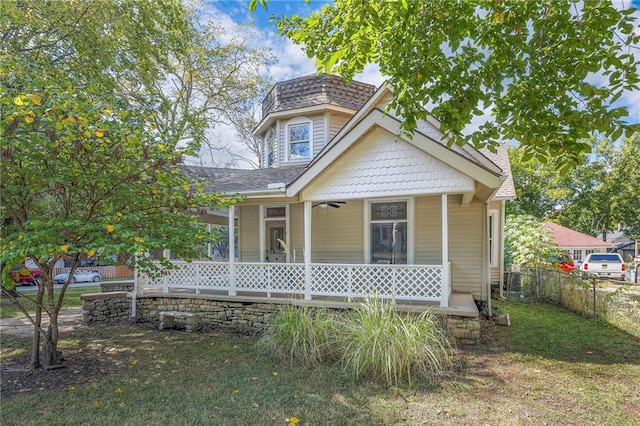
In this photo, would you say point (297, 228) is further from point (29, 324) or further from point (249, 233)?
point (29, 324)

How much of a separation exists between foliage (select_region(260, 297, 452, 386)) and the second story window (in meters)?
6.83

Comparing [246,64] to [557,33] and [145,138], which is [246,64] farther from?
[557,33]

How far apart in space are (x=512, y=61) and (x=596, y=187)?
3927 cm

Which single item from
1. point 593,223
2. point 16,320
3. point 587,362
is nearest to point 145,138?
point 587,362

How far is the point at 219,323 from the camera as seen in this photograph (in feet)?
28.8

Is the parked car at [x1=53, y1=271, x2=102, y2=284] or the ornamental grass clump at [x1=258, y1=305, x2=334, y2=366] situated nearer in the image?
the ornamental grass clump at [x1=258, y1=305, x2=334, y2=366]

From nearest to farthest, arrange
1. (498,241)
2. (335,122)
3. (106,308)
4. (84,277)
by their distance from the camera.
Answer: (106,308) → (335,122) → (498,241) → (84,277)

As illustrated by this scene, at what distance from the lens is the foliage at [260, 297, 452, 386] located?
509 cm

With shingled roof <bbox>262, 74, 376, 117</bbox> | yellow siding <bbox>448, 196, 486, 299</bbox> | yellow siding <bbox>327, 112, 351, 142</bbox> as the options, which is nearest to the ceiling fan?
yellow siding <bbox>327, 112, 351, 142</bbox>

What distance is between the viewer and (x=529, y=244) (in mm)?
15055

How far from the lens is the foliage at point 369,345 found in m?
5.09

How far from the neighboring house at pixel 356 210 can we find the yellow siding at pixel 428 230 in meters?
0.03

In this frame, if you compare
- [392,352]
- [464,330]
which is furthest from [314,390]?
[464,330]

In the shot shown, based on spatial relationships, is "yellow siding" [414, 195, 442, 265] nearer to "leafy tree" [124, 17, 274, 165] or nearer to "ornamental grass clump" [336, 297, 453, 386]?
"ornamental grass clump" [336, 297, 453, 386]
